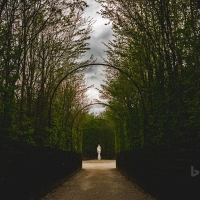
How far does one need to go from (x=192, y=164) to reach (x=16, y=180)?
13.7 feet

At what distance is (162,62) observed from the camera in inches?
410

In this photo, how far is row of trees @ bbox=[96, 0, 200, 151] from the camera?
22.6ft

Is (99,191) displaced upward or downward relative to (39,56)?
downward

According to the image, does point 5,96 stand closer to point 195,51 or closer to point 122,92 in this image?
point 195,51

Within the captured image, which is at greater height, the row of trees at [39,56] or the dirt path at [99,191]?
the row of trees at [39,56]

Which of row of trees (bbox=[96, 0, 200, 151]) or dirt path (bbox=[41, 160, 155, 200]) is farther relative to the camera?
dirt path (bbox=[41, 160, 155, 200])

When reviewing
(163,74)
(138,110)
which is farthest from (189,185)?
(138,110)

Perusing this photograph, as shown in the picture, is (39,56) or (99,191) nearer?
(99,191)

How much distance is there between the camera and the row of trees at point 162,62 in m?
6.88

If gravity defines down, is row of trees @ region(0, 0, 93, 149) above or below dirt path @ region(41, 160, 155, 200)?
above

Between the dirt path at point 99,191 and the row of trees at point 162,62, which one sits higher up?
the row of trees at point 162,62

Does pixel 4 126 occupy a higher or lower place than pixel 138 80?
lower

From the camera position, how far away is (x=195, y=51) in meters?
6.16

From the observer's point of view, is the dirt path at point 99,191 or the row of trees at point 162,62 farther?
the dirt path at point 99,191
